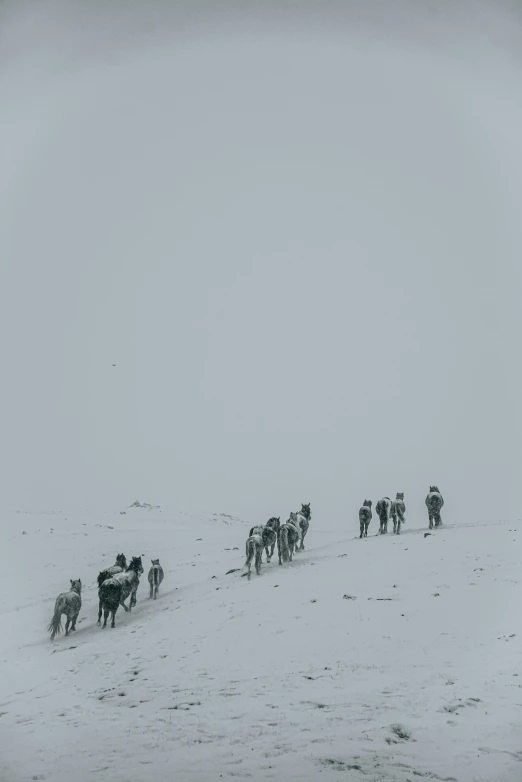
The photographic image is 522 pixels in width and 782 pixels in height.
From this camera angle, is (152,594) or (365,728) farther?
(152,594)

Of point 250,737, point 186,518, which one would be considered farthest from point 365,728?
point 186,518

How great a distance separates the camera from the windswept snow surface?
8.59 m

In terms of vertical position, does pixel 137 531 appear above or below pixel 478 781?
above

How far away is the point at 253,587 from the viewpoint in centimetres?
1959

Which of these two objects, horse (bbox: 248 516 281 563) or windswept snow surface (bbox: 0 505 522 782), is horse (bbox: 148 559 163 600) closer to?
windswept snow surface (bbox: 0 505 522 782)

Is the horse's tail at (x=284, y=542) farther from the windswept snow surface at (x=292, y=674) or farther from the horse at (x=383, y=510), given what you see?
the horse at (x=383, y=510)

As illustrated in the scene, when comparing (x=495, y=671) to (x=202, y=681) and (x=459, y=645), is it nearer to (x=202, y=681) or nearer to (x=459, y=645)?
(x=459, y=645)

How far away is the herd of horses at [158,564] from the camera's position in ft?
60.9

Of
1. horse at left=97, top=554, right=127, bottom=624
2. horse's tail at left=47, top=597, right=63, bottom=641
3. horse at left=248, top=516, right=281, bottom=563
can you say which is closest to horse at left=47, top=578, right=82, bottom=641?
horse's tail at left=47, top=597, right=63, bottom=641

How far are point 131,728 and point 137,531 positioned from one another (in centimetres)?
2673

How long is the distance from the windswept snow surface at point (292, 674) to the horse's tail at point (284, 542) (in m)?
0.53

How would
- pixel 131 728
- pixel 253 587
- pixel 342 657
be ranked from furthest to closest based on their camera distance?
pixel 253 587, pixel 342 657, pixel 131 728

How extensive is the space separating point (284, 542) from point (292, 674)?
38.3ft

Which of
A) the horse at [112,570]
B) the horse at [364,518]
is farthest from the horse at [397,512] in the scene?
the horse at [112,570]
